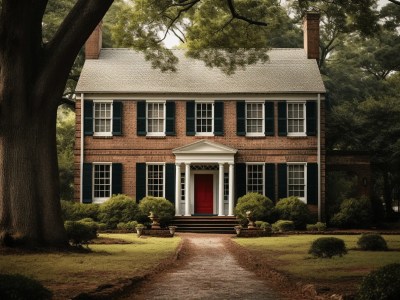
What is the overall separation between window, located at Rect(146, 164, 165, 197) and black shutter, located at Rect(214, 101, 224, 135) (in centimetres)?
331

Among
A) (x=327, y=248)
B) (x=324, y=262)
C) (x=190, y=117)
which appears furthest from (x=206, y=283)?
(x=190, y=117)

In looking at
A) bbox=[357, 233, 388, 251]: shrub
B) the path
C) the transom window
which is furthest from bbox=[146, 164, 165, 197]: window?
bbox=[357, 233, 388, 251]: shrub

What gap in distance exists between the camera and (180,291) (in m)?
10.4

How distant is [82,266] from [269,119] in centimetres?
1940

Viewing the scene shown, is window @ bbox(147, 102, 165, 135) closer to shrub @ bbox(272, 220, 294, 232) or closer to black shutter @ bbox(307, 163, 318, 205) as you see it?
black shutter @ bbox(307, 163, 318, 205)

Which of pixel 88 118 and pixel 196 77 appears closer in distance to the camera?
pixel 88 118

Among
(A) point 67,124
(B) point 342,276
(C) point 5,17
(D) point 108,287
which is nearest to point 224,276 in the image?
(B) point 342,276

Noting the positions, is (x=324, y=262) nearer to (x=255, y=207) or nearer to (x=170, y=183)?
(x=255, y=207)

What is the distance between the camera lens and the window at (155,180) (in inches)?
1229

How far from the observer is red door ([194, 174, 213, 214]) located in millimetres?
31797

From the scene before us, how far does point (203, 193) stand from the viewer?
105ft

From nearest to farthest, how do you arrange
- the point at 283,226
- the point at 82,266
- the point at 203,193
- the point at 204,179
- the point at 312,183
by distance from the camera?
the point at 82,266
the point at 283,226
the point at 312,183
the point at 203,193
the point at 204,179

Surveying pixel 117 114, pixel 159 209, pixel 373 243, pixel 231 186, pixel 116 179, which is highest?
pixel 117 114

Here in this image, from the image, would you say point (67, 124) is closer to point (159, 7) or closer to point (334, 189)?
point (334, 189)
